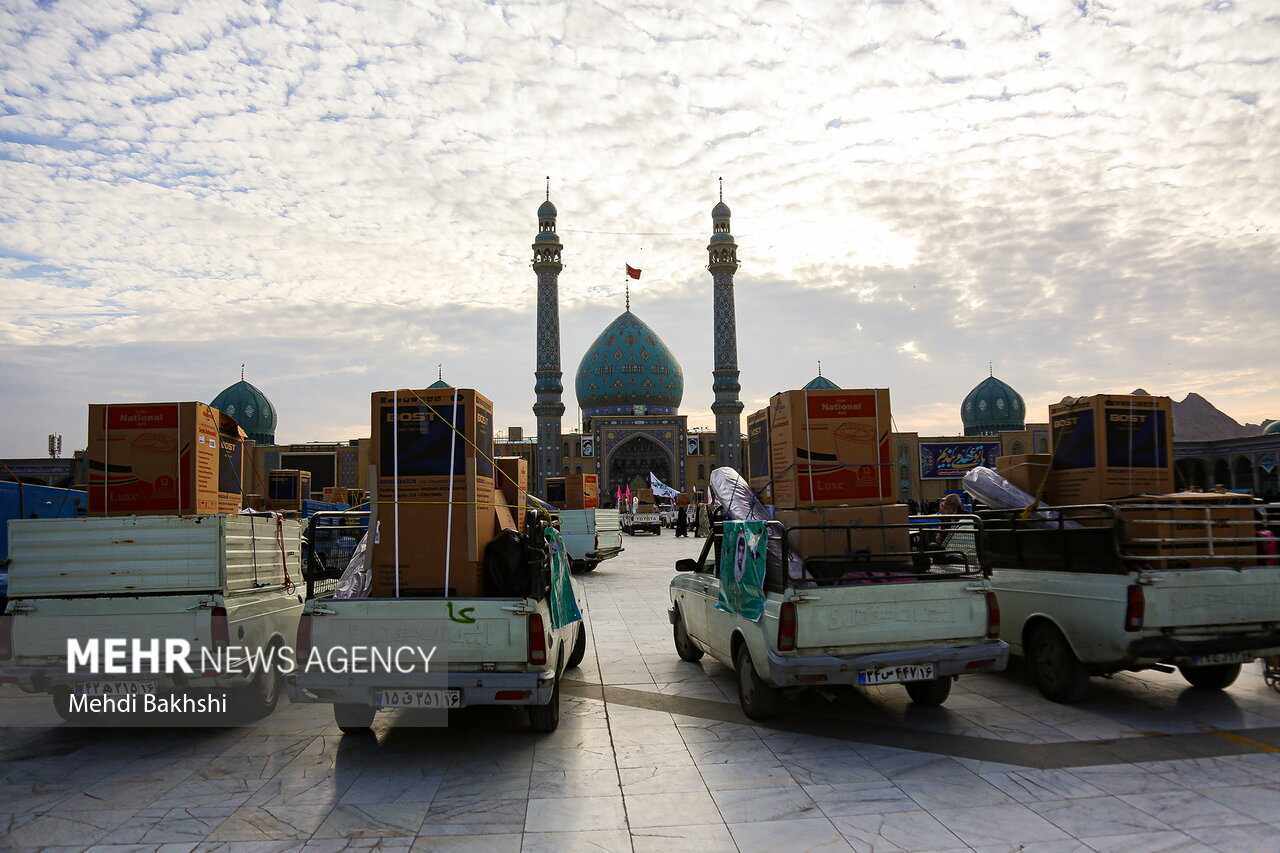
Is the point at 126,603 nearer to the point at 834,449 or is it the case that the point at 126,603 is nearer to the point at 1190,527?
the point at 834,449

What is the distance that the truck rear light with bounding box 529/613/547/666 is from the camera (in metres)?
5.50

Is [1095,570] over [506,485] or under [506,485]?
under

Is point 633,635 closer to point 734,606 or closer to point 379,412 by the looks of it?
point 734,606

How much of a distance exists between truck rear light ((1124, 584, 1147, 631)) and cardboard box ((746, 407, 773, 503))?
2661 mm

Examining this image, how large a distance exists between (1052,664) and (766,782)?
3081 mm

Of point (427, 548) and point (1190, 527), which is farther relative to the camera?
point (1190, 527)

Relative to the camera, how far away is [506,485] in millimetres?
7402

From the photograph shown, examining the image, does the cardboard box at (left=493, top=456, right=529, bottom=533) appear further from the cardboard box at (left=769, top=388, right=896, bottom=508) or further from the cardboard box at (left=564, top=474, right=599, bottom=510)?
the cardboard box at (left=564, top=474, right=599, bottom=510)

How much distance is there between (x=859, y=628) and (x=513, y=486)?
3047mm

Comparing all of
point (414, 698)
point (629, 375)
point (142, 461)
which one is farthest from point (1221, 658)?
point (629, 375)

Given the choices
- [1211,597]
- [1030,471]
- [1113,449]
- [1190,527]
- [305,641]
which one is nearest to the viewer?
[305,641]

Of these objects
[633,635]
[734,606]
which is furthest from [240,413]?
[734,606]

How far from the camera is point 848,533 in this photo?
6.61 metres

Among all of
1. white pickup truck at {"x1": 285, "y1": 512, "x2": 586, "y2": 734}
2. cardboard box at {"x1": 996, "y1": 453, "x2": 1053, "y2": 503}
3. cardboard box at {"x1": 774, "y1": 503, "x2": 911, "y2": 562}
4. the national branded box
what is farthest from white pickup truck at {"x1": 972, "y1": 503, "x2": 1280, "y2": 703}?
the national branded box
